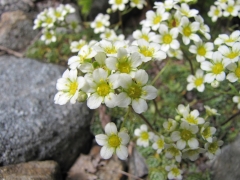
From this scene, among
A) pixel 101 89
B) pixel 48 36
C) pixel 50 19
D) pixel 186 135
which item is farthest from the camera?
pixel 48 36

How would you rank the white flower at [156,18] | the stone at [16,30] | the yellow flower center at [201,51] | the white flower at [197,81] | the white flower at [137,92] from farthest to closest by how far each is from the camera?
the stone at [16,30], the white flower at [197,81], the yellow flower center at [201,51], the white flower at [156,18], the white flower at [137,92]

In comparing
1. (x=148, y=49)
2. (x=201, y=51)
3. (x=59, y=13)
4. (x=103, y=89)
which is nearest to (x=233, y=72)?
(x=201, y=51)

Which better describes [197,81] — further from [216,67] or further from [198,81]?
[216,67]

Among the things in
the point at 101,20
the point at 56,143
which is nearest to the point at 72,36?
the point at 101,20

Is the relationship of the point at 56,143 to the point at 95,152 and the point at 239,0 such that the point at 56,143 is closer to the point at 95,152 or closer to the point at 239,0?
the point at 95,152

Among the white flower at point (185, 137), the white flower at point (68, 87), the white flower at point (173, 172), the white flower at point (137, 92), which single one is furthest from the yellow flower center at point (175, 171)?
the white flower at point (68, 87)

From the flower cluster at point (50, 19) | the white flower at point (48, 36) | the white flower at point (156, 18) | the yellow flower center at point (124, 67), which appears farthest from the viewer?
the white flower at point (48, 36)

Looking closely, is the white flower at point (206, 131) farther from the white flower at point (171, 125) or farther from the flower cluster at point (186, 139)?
the white flower at point (171, 125)
